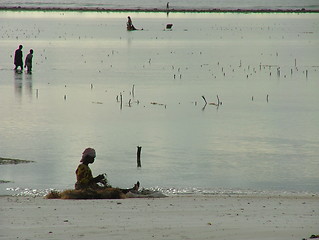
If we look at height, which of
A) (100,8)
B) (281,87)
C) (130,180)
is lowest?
(130,180)

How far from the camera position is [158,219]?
10.3 m

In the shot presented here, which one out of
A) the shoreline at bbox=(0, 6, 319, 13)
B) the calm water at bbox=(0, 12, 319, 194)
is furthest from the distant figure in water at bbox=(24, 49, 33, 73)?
the shoreline at bbox=(0, 6, 319, 13)

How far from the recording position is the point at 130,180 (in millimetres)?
16547

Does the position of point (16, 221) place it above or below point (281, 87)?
below

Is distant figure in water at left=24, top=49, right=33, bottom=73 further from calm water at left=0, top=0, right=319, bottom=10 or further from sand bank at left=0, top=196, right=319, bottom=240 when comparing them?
calm water at left=0, top=0, right=319, bottom=10

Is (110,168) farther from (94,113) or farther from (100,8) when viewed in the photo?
(100,8)

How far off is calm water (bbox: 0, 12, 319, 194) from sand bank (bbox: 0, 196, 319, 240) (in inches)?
132

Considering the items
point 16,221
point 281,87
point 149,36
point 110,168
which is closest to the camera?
point 16,221

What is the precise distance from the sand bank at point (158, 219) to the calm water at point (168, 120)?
3343mm

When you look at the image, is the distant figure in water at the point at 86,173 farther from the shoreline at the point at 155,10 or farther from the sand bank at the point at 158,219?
the shoreline at the point at 155,10

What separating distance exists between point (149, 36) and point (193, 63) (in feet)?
102

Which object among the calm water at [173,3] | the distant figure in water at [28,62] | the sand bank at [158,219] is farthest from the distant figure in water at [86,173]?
the calm water at [173,3]

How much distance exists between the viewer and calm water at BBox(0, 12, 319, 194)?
1722 cm

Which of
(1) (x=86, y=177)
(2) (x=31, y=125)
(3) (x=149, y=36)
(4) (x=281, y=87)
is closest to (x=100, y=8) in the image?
(3) (x=149, y=36)
